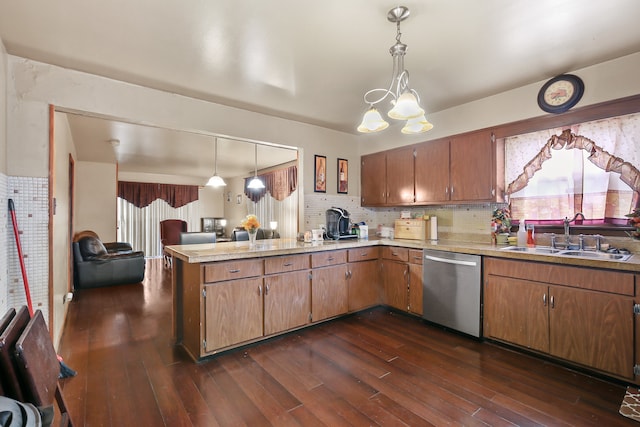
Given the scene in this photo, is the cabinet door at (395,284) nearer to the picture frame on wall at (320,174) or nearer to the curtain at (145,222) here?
the picture frame on wall at (320,174)

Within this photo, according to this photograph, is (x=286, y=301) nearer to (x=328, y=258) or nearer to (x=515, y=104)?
(x=328, y=258)

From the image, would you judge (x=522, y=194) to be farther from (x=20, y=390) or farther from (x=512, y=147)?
(x=20, y=390)

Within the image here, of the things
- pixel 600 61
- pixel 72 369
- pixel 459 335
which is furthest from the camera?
pixel 459 335

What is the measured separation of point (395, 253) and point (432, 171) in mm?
1045

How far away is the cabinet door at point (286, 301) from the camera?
2.65 metres

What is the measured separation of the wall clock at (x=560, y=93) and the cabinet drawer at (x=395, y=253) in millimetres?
1833

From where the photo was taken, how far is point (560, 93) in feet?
8.28

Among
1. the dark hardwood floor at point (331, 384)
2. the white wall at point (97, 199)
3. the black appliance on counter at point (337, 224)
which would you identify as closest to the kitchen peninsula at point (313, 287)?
the dark hardwood floor at point (331, 384)

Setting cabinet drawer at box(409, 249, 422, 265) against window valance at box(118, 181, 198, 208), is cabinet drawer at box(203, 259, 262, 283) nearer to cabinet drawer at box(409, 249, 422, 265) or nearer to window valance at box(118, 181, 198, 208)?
cabinet drawer at box(409, 249, 422, 265)

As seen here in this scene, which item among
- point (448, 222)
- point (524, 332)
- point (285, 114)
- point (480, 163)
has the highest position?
point (285, 114)

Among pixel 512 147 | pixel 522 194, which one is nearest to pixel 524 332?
pixel 522 194

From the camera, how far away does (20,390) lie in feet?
3.08

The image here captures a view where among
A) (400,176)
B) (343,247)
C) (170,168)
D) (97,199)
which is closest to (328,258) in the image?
(343,247)

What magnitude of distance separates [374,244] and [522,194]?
1593 millimetres
